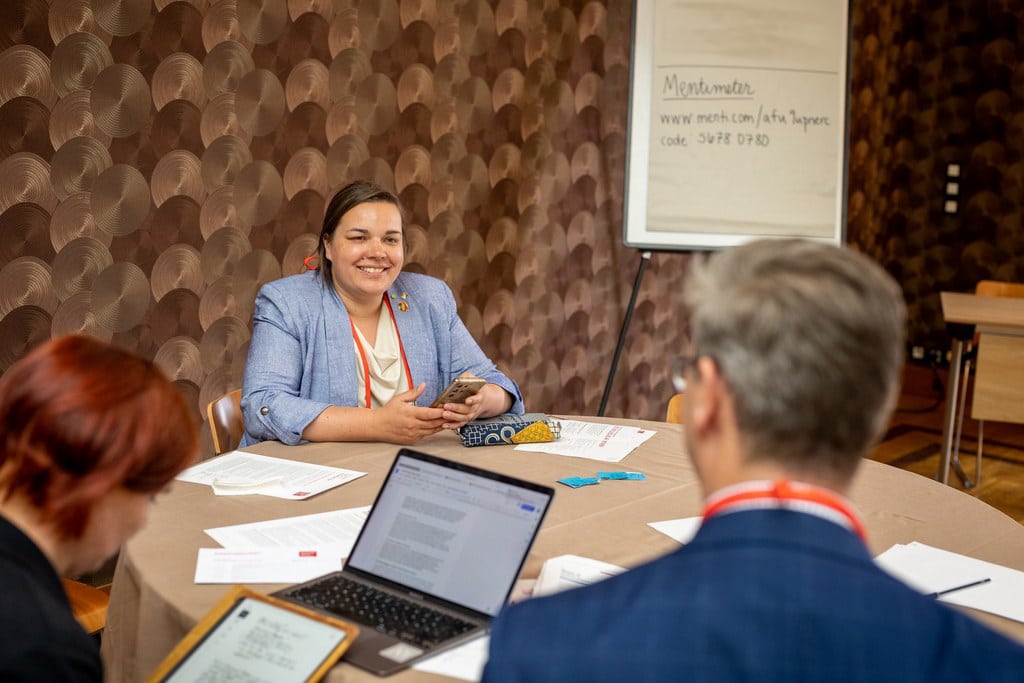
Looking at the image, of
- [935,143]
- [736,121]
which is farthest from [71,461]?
[935,143]

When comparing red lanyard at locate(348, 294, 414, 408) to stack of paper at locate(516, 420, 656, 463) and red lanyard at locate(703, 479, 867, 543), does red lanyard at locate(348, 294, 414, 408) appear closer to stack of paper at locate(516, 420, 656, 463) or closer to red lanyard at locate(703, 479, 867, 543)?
stack of paper at locate(516, 420, 656, 463)

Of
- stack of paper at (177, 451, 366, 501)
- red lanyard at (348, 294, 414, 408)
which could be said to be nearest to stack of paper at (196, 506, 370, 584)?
stack of paper at (177, 451, 366, 501)

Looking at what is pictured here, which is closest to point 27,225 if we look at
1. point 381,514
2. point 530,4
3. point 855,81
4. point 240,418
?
point 240,418

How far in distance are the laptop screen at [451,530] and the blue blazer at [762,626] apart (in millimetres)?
524

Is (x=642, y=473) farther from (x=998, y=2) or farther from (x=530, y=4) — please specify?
(x=998, y=2)

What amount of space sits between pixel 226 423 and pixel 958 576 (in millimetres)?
1698

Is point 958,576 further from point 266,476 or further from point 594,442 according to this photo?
point 266,476

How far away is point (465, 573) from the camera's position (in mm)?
1319

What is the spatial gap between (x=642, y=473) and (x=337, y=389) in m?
0.87

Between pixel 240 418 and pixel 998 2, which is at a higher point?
pixel 998 2

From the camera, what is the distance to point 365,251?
2555 millimetres

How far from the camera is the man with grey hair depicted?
2.31 ft

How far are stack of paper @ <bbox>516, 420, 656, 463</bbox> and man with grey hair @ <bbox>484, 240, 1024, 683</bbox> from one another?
4.21ft

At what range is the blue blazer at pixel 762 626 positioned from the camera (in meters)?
0.70
